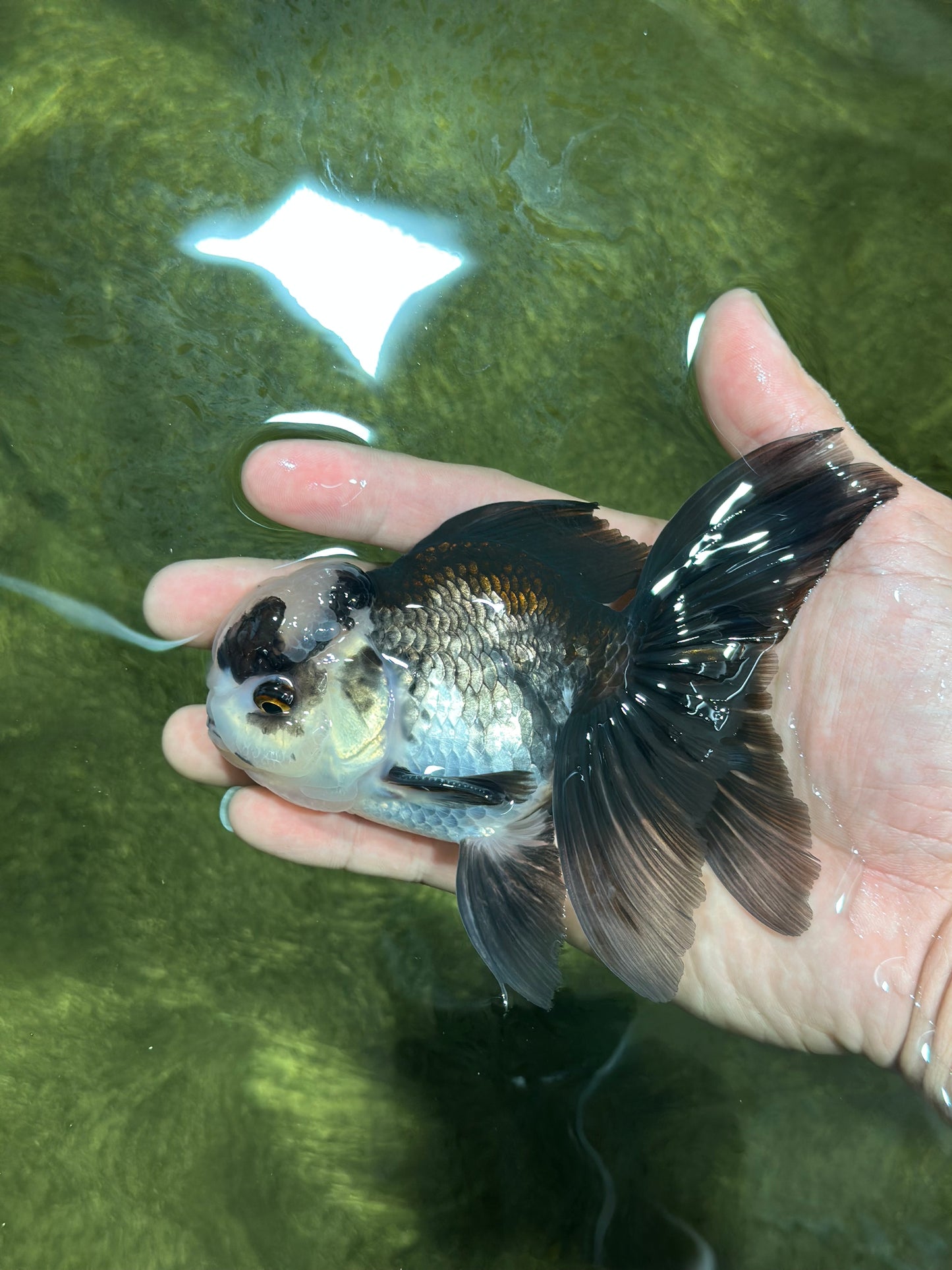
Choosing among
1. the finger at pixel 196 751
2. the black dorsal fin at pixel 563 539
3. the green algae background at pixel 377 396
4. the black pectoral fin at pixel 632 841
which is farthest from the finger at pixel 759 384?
the finger at pixel 196 751

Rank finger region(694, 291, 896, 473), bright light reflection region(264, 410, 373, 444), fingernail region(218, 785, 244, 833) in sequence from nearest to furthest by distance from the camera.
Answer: finger region(694, 291, 896, 473)
fingernail region(218, 785, 244, 833)
bright light reflection region(264, 410, 373, 444)

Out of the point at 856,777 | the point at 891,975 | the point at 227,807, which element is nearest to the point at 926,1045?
the point at 891,975

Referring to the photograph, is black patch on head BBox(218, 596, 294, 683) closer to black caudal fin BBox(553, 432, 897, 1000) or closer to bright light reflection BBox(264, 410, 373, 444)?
black caudal fin BBox(553, 432, 897, 1000)

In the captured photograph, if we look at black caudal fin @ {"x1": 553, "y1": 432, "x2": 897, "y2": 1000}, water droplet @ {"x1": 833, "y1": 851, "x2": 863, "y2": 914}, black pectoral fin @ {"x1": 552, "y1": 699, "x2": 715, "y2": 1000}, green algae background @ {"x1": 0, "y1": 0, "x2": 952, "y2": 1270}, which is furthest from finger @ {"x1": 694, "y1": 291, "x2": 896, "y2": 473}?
water droplet @ {"x1": 833, "y1": 851, "x2": 863, "y2": 914}

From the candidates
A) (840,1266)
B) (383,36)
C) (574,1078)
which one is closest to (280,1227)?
(574,1078)

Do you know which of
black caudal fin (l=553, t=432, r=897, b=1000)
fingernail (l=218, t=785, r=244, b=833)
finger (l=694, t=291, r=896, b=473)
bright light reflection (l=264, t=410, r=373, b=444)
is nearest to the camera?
black caudal fin (l=553, t=432, r=897, b=1000)

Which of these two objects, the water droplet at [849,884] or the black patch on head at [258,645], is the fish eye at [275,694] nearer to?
the black patch on head at [258,645]

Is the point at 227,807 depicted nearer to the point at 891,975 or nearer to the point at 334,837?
the point at 334,837

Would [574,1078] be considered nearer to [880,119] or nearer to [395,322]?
[395,322]
